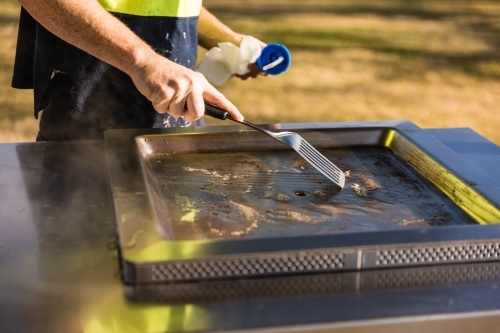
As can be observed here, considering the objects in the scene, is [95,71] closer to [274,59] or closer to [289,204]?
[274,59]

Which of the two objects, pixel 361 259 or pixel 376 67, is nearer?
pixel 361 259

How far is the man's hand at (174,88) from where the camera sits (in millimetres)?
1574

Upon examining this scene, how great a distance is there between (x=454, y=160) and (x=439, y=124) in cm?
371

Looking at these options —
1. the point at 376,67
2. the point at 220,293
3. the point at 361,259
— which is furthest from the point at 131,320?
the point at 376,67

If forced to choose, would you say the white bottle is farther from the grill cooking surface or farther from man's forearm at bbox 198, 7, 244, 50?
the grill cooking surface

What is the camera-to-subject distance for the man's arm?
1.58 meters

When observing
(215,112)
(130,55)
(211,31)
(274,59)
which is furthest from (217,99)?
(211,31)

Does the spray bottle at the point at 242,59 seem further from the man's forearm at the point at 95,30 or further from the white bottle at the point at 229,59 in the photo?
the man's forearm at the point at 95,30

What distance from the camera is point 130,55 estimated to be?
1.66m

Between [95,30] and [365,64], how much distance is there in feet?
17.4

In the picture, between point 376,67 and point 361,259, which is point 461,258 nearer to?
point 361,259

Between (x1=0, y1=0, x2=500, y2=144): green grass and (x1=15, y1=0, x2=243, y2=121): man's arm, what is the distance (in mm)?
3156

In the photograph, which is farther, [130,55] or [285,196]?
[130,55]

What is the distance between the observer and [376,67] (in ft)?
21.7
